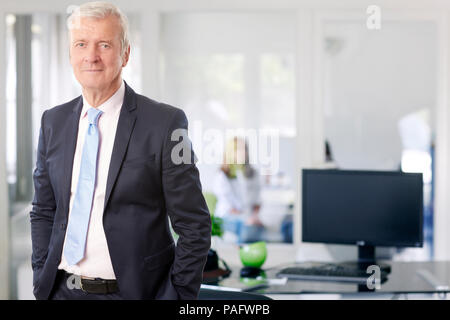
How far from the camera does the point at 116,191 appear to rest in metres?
1.57

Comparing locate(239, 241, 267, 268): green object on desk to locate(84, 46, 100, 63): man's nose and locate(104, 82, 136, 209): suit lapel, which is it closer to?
locate(104, 82, 136, 209): suit lapel

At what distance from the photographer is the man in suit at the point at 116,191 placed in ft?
A: 5.22

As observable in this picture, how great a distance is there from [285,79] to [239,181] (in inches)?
29.3

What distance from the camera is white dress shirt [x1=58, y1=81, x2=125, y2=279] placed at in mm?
1604

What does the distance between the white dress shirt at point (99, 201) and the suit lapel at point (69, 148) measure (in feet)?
0.03

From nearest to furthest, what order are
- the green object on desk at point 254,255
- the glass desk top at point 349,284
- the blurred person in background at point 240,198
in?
the glass desk top at point 349,284, the green object on desk at point 254,255, the blurred person in background at point 240,198

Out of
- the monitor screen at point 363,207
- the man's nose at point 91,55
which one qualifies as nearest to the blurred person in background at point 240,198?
the monitor screen at point 363,207

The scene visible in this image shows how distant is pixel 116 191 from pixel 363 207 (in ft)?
4.66

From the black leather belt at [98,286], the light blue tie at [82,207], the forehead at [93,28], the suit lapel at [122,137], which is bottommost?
the black leather belt at [98,286]

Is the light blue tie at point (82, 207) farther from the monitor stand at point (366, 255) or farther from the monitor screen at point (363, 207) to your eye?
the monitor stand at point (366, 255)

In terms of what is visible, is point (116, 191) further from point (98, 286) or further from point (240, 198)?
point (240, 198)
